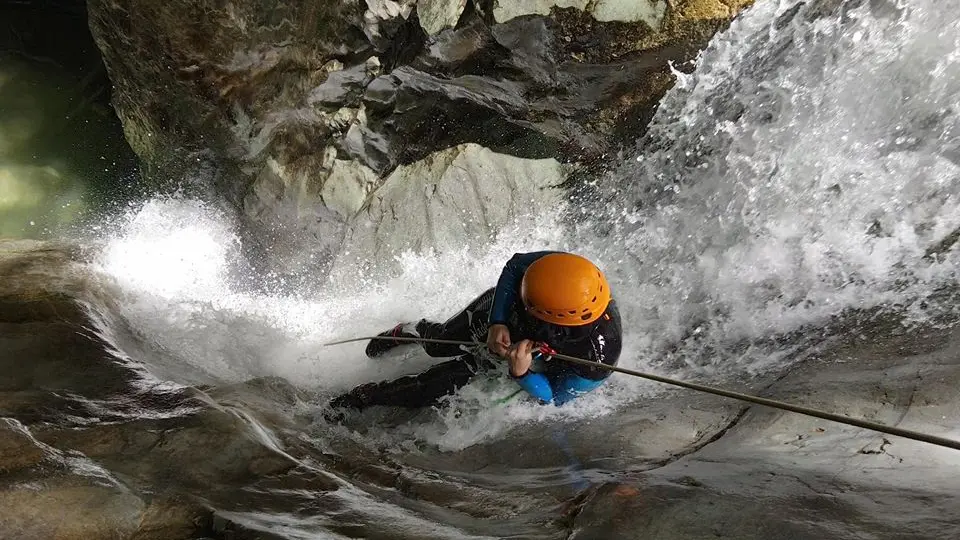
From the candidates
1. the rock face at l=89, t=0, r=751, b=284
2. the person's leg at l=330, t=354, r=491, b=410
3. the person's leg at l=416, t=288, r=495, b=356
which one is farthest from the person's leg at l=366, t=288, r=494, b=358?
the rock face at l=89, t=0, r=751, b=284

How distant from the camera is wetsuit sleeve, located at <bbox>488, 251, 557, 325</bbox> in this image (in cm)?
344

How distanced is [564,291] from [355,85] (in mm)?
3116

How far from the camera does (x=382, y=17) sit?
4746 millimetres

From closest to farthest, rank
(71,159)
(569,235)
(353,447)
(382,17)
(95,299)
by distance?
(353,447) → (95,299) → (382,17) → (569,235) → (71,159)

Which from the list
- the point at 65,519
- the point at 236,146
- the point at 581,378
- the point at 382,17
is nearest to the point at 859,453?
the point at 581,378

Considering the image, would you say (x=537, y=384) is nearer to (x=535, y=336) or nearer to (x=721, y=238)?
(x=535, y=336)

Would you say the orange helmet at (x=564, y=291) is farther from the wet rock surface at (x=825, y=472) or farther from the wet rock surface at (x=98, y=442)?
the wet rock surface at (x=98, y=442)

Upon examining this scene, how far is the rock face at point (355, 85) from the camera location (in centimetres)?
447

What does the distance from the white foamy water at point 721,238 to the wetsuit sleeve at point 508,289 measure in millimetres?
593

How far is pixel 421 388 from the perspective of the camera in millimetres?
3725

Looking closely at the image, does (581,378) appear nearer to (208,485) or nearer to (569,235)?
(208,485)

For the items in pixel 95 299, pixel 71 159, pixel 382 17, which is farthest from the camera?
pixel 71 159

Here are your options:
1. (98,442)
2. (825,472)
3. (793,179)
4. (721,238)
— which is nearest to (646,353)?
(721,238)

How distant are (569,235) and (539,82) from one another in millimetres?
1517
